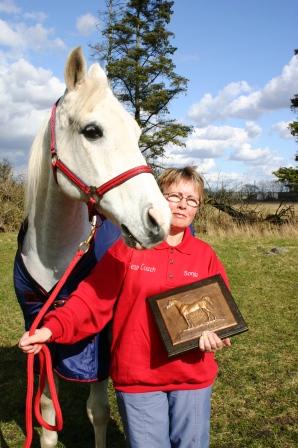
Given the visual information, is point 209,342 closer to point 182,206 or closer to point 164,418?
point 164,418

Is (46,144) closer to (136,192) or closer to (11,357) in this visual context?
(136,192)

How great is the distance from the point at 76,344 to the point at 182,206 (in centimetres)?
103

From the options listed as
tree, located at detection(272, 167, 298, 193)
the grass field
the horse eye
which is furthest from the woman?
tree, located at detection(272, 167, 298, 193)

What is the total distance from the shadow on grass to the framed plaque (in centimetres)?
168

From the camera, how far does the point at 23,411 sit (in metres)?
3.65

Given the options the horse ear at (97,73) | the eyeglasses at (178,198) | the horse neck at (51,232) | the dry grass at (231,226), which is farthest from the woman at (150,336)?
the dry grass at (231,226)

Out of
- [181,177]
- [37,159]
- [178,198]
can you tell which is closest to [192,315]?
[178,198]

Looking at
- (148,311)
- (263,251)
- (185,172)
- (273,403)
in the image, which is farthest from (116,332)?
(263,251)

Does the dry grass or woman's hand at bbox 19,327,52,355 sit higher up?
woman's hand at bbox 19,327,52,355

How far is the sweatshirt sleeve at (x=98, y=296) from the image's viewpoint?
6.44 ft

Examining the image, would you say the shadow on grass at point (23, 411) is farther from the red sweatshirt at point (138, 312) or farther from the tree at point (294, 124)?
the tree at point (294, 124)

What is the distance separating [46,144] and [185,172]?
0.74 metres

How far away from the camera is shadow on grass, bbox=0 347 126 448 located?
321 centimetres

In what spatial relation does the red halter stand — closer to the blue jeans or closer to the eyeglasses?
the eyeglasses
